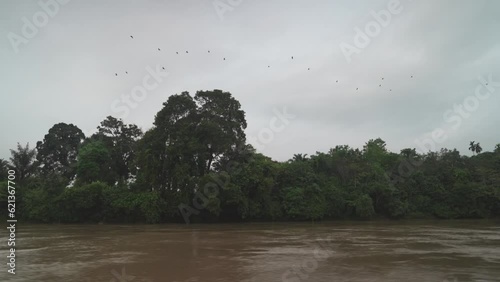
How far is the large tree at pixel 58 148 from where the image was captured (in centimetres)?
4675

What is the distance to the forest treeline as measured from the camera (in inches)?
1287

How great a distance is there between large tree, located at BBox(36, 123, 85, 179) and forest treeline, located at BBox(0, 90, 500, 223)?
0.15 meters

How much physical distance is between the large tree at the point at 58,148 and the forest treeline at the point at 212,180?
0.15 metres

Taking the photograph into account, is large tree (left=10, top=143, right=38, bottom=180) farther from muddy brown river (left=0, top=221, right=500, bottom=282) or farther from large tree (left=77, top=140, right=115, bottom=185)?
muddy brown river (left=0, top=221, right=500, bottom=282)

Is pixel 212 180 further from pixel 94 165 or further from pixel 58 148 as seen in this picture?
pixel 58 148

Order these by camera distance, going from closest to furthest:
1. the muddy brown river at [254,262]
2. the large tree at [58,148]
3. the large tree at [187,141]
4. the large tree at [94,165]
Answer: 1. the muddy brown river at [254,262]
2. the large tree at [187,141]
3. the large tree at [94,165]
4. the large tree at [58,148]

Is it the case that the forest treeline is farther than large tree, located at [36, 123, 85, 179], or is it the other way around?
large tree, located at [36, 123, 85, 179]

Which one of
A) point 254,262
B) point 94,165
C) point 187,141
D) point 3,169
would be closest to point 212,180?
point 187,141

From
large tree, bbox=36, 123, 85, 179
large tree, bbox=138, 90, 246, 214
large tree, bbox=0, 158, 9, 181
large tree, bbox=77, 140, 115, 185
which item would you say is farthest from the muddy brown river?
large tree, bbox=36, 123, 85, 179

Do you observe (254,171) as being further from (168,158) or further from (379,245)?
(379,245)

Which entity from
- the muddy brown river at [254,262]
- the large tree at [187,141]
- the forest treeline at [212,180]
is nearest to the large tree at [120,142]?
the forest treeline at [212,180]

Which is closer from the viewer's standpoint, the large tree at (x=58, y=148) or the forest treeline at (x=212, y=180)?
the forest treeline at (x=212, y=180)

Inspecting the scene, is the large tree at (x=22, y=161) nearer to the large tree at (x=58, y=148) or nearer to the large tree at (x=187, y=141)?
the large tree at (x=58, y=148)

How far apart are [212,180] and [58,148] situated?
27177mm
